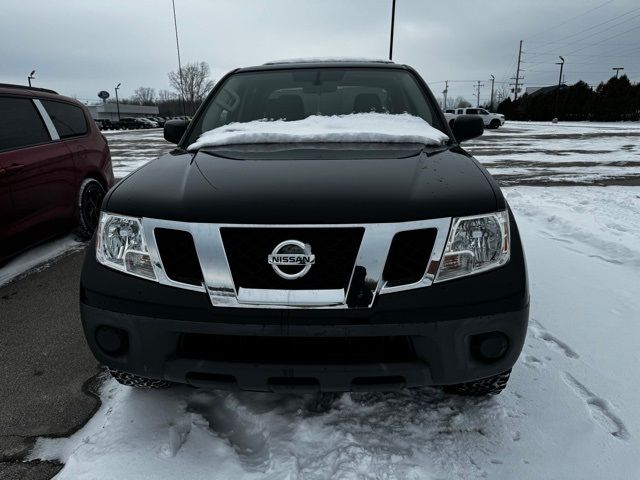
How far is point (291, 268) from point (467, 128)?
6.29ft

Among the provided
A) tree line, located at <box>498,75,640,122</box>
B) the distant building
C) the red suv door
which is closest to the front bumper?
the red suv door

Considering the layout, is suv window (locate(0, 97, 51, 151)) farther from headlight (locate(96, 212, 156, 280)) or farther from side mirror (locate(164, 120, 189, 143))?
headlight (locate(96, 212, 156, 280))

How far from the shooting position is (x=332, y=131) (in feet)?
8.32

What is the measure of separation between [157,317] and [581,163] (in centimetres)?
1224

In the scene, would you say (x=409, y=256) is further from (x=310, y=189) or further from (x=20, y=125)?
A: (x=20, y=125)

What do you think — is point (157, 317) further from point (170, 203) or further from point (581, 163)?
point (581, 163)

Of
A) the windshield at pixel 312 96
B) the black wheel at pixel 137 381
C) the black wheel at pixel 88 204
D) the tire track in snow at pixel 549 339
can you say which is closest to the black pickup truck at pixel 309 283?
the black wheel at pixel 137 381

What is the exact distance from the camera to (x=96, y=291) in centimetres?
179

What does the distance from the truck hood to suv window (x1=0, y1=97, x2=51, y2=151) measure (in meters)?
2.65

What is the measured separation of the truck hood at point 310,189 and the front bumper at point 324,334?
0.28m

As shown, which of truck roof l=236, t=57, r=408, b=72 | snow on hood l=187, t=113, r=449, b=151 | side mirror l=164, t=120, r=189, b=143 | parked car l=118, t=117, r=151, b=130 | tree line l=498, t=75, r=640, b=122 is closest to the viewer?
snow on hood l=187, t=113, r=449, b=151

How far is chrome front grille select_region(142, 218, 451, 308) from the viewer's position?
1.62m

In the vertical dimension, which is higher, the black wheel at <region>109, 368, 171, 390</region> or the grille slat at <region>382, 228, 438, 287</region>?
the grille slat at <region>382, 228, 438, 287</region>

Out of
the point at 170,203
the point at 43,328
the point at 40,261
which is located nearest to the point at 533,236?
the point at 170,203
